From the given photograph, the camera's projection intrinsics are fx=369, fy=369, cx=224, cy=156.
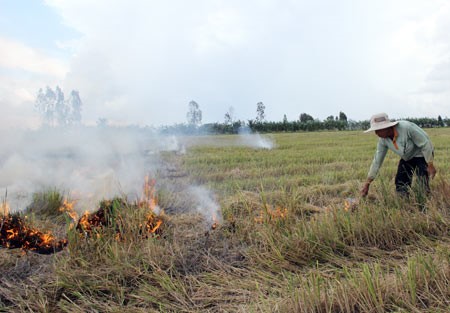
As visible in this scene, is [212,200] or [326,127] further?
[326,127]

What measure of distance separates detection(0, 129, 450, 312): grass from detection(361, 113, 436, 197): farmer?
1.01ft

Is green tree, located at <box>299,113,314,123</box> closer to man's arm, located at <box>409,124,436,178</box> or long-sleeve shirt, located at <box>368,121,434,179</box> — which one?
long-sleeve shirt, located at <box>368,121,434,179</box>

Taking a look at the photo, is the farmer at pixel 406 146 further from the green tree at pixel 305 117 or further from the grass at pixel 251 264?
the green tree at pixel 305 117

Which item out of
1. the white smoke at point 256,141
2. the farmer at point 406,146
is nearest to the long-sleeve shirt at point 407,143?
the farmer at point 406,146

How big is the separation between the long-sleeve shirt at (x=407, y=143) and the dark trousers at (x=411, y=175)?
14cm

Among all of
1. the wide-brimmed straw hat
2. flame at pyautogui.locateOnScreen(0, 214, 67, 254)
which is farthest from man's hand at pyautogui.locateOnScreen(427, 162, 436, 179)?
flame at pyautogui.locateOnScreen(0, 214, 67, 254)

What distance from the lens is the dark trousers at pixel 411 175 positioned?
200 inches

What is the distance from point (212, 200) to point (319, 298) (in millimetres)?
3648

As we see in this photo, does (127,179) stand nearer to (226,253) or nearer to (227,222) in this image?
(227,222)

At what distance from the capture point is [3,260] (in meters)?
3.76

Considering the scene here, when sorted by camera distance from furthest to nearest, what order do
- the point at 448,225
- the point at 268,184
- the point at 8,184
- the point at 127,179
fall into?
the point at 268,184 < the point at 127,179 < the point at 8,184 < the point at 448,225

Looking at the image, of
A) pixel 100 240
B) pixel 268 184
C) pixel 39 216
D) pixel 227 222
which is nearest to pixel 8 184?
pixel 39 216

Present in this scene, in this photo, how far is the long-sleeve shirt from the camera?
16.4ft

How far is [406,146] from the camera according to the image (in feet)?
16.7
